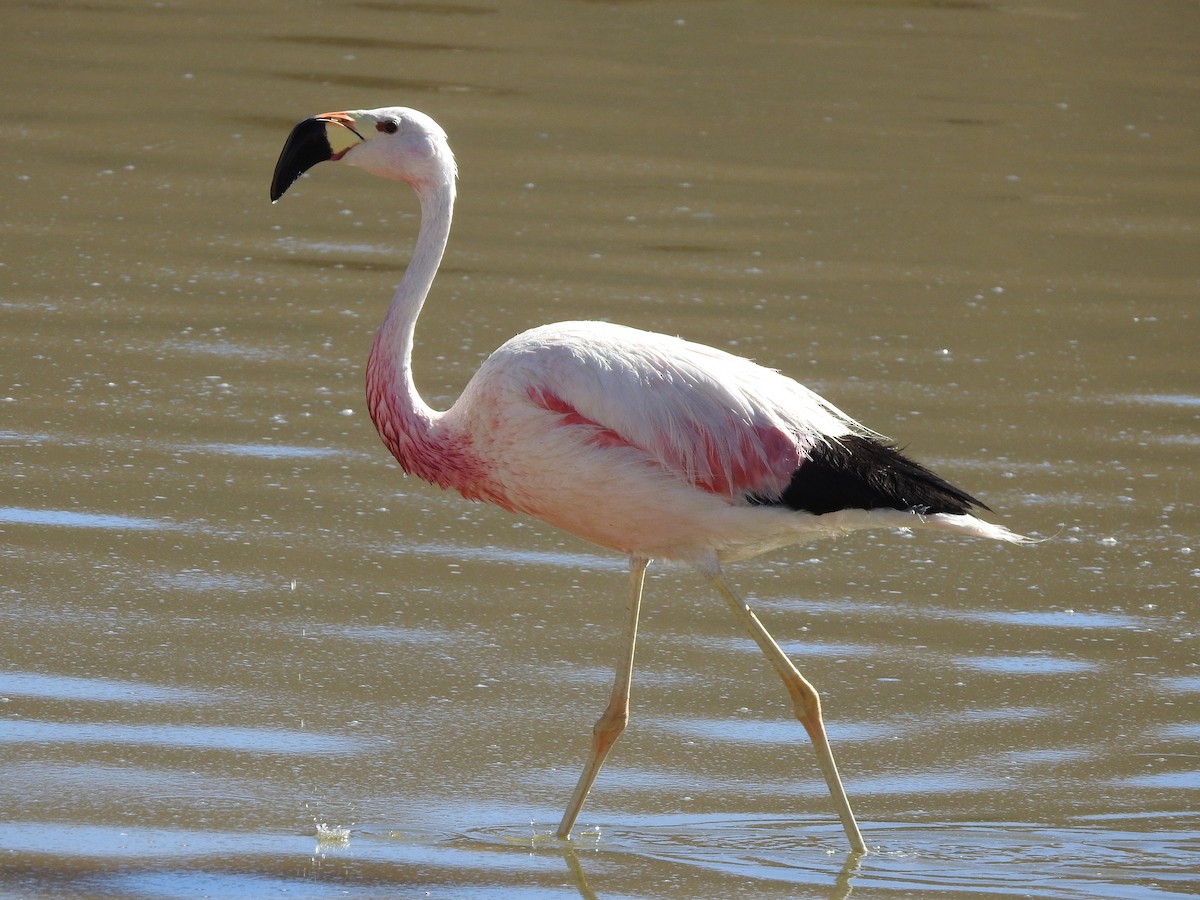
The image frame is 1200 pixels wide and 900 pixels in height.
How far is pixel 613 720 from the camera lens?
4.71 metres

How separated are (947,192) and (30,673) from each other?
20.0 ft

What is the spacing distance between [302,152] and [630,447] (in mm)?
1189

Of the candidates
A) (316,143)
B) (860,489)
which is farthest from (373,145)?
(860,489)

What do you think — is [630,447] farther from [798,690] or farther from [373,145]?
[373,145]

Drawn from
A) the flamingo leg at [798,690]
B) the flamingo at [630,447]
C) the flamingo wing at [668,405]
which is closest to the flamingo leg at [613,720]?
the flamingo at [630,447]

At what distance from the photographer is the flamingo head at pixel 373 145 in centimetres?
482

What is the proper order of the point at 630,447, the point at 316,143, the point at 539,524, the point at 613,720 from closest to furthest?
the point at 630,447 → the point at 613,720 → the point at 316,143 → the point at 539,524

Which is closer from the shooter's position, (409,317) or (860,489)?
(860,489)

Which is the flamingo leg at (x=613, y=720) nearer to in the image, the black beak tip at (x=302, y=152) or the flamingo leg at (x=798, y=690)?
the flamingo leg at (x=798, y=690)

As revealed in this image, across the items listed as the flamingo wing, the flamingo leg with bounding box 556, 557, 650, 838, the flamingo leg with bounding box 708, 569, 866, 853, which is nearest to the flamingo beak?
the flamingo wing

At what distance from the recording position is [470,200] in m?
9.26

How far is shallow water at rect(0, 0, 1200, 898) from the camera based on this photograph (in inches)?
180

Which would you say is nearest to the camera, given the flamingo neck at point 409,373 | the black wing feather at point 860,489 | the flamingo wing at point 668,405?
the flamingo wing at point 668,405

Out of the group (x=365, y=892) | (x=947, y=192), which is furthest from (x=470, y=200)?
(x=365, y=892)
